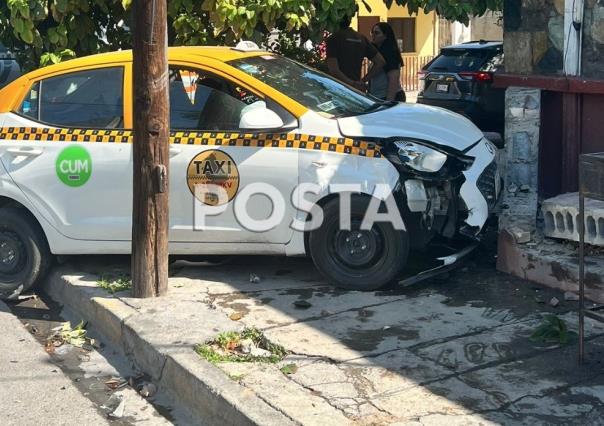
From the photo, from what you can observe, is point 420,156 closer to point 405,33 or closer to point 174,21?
point 174,21

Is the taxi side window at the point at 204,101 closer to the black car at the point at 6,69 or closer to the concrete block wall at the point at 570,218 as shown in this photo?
the concrete block wall at the point at 570,218

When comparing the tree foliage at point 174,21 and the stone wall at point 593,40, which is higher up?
the tree foliage at point 174,21

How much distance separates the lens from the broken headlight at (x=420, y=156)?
6.17 metres

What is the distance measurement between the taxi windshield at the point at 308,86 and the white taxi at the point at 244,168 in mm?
19

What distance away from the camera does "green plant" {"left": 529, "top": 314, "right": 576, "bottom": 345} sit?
5.26 m

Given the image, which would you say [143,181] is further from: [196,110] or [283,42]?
[283,42]


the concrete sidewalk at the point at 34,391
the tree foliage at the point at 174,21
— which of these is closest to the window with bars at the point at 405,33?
the tree foliage at the point at 174,21

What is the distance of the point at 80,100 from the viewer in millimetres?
6871

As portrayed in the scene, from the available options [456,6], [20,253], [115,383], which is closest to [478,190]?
[115,383]

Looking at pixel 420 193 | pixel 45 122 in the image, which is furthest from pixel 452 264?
pixel 45 122

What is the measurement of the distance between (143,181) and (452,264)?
7.27 ft

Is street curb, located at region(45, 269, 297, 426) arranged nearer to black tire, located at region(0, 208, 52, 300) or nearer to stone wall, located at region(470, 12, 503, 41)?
black tire, located at region(0, 208, 52, 300)

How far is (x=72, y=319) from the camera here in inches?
262

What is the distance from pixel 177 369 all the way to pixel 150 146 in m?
1.70
